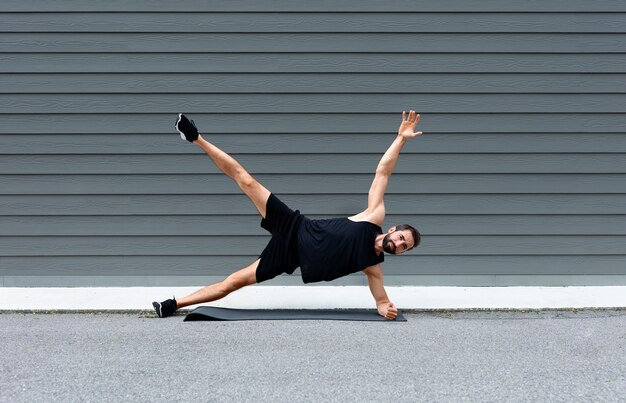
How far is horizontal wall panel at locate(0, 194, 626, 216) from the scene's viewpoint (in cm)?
Result: 561

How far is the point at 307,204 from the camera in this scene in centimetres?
561

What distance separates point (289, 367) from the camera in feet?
12.3

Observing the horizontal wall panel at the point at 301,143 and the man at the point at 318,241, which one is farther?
the horizontal wall panel at the point at 301,143

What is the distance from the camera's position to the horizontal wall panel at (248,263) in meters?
5.63

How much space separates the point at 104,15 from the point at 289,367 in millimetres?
3486

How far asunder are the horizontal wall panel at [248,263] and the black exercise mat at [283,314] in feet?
2.11

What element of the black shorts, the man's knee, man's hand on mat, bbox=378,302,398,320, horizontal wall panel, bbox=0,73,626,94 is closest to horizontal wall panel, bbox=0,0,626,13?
horizontal wall panel, bbox=0,73,626,94

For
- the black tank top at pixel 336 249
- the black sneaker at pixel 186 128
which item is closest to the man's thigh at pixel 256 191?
the black tank top at pixel 336 249

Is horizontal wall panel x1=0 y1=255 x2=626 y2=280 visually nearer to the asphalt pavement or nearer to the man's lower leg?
the asphalt pavement

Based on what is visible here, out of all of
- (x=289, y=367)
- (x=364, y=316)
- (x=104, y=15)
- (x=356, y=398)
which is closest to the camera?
(x=356, y=398)

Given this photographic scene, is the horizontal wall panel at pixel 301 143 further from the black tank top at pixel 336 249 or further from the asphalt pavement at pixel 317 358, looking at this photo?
→ the asphalt pavement at pixel 317 358

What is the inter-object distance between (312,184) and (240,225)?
72 centimetres

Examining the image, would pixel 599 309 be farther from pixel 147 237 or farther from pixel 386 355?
pixel 147 237

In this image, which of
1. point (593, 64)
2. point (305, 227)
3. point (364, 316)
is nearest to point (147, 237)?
point (305, 227)
